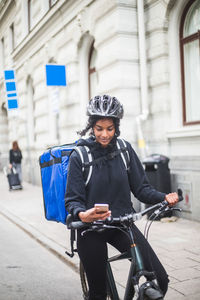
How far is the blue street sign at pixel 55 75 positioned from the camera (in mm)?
8805

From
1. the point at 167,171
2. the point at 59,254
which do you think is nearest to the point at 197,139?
the point at 167,171

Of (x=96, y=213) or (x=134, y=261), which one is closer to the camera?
(x=96, y=213)

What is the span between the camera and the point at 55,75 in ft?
29.2

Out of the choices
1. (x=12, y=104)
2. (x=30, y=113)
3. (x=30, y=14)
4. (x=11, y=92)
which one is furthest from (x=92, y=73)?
(x=30, y=113)

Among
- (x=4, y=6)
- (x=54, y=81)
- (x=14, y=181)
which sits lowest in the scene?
(x=14, y=181)

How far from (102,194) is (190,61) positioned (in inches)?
231

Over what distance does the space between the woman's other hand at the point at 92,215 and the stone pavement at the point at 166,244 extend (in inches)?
75.9

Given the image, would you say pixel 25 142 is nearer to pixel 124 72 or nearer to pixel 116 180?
pixel 124 72

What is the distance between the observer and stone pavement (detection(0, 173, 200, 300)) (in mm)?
3977

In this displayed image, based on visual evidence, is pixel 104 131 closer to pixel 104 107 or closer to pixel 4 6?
pixel 104 107

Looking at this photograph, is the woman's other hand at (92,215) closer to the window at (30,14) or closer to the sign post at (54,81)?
the sign post at (54,81)

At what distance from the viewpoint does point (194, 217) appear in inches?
267

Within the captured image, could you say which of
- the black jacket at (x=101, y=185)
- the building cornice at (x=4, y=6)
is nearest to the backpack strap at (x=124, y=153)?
the black jacket at (x=101, y=185)

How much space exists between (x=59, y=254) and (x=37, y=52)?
33.1 feet
